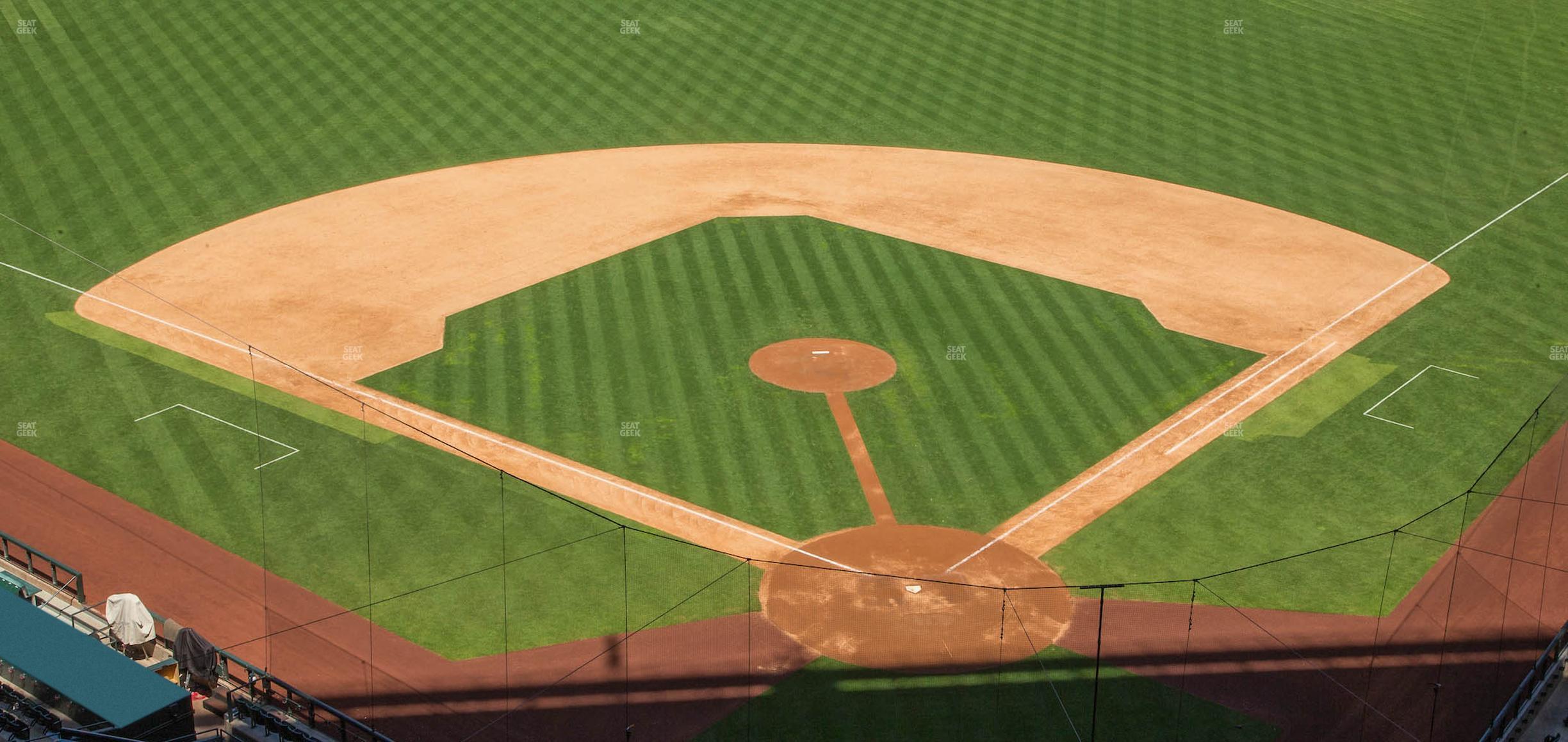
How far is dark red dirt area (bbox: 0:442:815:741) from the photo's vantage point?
64.7 feet

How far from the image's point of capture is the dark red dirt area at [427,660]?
19.7 m

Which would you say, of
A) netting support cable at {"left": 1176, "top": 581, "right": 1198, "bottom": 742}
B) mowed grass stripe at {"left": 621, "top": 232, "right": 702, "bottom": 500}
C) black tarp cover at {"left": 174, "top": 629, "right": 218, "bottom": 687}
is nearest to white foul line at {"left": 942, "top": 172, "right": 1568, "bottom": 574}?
netting support cable at {"left": 1176, "top": 581, "right": 1198, "bottom": 742}

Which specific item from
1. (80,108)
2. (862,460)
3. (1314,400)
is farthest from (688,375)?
(80,108)

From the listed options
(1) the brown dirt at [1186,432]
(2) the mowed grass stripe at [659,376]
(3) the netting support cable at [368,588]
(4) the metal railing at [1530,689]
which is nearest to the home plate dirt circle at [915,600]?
(1) the brown dirt at [1186,432]

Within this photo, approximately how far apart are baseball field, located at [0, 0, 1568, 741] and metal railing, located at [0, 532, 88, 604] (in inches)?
19.7

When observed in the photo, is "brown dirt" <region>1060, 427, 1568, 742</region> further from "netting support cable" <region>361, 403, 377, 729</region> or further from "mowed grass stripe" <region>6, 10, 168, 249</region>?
"mowed grass stripe" <region>6, 10, 168, 249</region>

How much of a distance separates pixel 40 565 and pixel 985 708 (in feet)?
46.3

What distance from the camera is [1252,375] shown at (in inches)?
1155

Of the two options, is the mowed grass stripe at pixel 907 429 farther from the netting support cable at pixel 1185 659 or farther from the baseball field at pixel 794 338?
the netting support cable at pixel 1185 659

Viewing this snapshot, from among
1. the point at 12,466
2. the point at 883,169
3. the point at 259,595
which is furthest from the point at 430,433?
the point at 883,169

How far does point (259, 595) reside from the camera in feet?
73.3

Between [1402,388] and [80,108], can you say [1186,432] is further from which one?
[80,108]

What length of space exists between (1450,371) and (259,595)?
22633 mm

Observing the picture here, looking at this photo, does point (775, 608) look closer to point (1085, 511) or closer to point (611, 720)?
Answer: point (611, 720)
